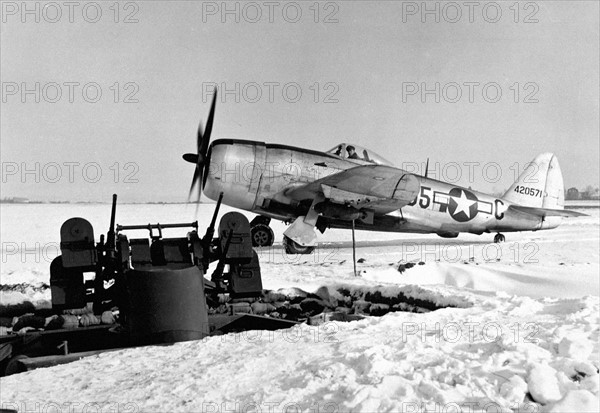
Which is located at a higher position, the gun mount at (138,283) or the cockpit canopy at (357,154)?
the cockpit canopy at (357,154)

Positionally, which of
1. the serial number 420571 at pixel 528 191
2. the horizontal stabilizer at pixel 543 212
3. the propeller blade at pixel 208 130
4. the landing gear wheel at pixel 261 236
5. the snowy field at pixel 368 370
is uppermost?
the propeller blade at pixel 208 130

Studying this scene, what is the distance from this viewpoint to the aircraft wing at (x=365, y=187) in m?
12.6

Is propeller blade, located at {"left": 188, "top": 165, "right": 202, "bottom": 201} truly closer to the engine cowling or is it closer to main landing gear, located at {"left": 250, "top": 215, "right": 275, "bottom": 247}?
the engine cowling

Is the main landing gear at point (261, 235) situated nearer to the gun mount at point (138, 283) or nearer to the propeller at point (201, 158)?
the propeller at point (201, 158)

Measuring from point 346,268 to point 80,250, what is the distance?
5.88m

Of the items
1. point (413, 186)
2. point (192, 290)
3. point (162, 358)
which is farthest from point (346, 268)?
point (162, 358)

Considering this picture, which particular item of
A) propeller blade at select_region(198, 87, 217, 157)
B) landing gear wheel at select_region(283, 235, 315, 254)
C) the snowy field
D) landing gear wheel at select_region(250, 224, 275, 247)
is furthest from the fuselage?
the snowy field

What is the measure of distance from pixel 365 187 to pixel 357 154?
1247mm

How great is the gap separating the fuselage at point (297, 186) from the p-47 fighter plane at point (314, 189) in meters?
0.02

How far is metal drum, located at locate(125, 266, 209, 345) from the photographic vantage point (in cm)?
442

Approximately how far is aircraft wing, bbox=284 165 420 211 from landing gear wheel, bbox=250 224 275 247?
5.78 ft

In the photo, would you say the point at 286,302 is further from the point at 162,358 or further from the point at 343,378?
the point at 343,378

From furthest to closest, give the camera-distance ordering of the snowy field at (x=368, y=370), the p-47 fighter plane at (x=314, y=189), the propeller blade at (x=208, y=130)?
the p-47 fighter plane at (x=314, y=189), the propeller blade at (x=208, y=130), the snowy field at (x=368, y=370)

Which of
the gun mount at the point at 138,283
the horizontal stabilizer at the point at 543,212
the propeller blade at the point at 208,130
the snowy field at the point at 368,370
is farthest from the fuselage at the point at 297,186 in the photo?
the snowy field at the point at 368,370
